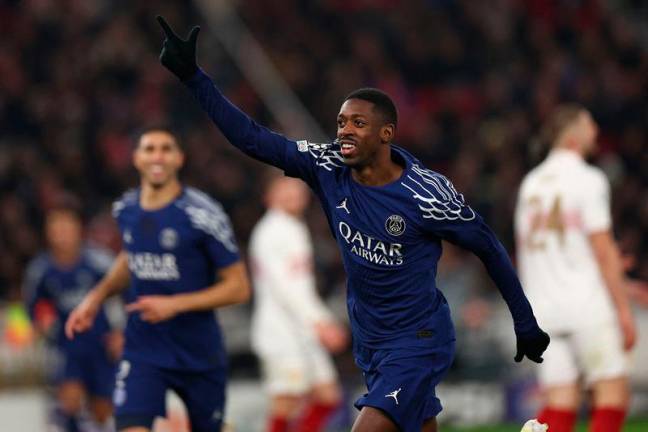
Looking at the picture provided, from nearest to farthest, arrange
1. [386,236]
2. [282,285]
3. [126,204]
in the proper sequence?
[386,236]
[126,204]
[282,285]

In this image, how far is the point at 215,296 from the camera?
26.1 ft

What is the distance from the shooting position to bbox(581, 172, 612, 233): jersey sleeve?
881 cm

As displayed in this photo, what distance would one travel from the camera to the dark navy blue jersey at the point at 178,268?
8.09m

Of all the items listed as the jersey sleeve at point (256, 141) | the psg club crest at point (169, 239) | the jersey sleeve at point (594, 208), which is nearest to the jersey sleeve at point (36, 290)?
the psg club crest at point (169, 239)

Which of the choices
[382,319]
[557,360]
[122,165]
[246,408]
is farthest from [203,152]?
[382,319]

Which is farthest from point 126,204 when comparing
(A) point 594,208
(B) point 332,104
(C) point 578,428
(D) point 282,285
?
(B) point 332,104

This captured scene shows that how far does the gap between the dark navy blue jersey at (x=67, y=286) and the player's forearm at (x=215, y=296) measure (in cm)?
361

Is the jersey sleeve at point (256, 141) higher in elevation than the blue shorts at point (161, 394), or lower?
higher

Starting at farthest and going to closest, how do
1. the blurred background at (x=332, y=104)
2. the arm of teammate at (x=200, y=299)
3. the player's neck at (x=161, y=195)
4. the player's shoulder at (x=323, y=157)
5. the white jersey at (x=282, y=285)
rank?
the blurred background at (x=332, y=104), the white jersey at (x=282, y=285), the player's neck at (x=161, y=195), the arm of teammate at (x=200, y=299), the player's shoulder at (x=323, y=157)

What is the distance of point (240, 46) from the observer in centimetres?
1869

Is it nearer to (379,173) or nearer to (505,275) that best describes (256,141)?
(379,173)

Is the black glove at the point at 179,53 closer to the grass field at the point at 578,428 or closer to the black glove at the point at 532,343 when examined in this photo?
the black glove at the point at 532,343

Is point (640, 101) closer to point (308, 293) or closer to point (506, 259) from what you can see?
point (308, 293)

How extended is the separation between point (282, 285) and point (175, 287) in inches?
131
